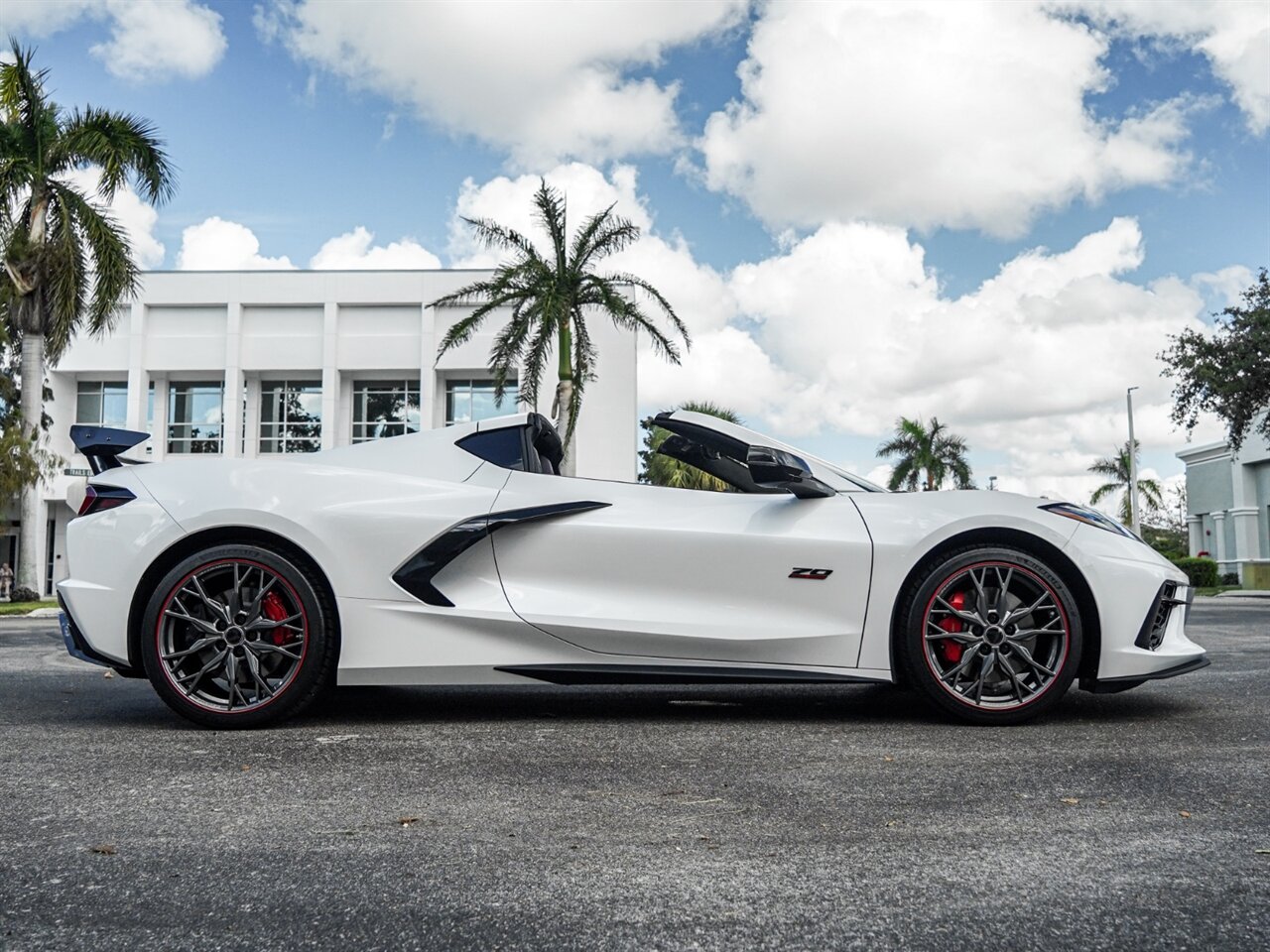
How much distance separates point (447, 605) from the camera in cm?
409

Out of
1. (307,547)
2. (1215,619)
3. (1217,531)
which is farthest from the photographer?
(1217,531)

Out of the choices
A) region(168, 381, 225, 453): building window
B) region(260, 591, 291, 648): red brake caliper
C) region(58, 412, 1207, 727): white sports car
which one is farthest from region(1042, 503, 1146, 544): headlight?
region(168, 381, 225, 453): building window

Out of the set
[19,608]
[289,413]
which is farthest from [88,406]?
[19,608]

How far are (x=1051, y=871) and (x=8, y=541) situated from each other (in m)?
44.7

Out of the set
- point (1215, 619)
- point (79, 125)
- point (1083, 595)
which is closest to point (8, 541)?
point (79, 125)

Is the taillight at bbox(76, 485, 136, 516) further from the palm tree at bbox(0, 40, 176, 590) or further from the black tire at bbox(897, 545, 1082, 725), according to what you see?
the palm tree at bbox(0, 40, 176, 590)

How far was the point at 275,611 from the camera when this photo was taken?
160 inches

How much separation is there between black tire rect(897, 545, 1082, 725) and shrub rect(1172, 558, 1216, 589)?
34.5 metres

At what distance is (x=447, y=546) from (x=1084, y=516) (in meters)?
2.54

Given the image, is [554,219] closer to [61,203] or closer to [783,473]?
[61,203]

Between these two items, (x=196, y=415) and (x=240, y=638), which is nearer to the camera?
(x=240, y=638)

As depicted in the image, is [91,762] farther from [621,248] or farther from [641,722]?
[621,248]

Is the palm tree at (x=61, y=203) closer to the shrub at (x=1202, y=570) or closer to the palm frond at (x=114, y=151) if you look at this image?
the palm frond at (x=114, y=151)

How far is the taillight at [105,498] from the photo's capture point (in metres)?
4.19
